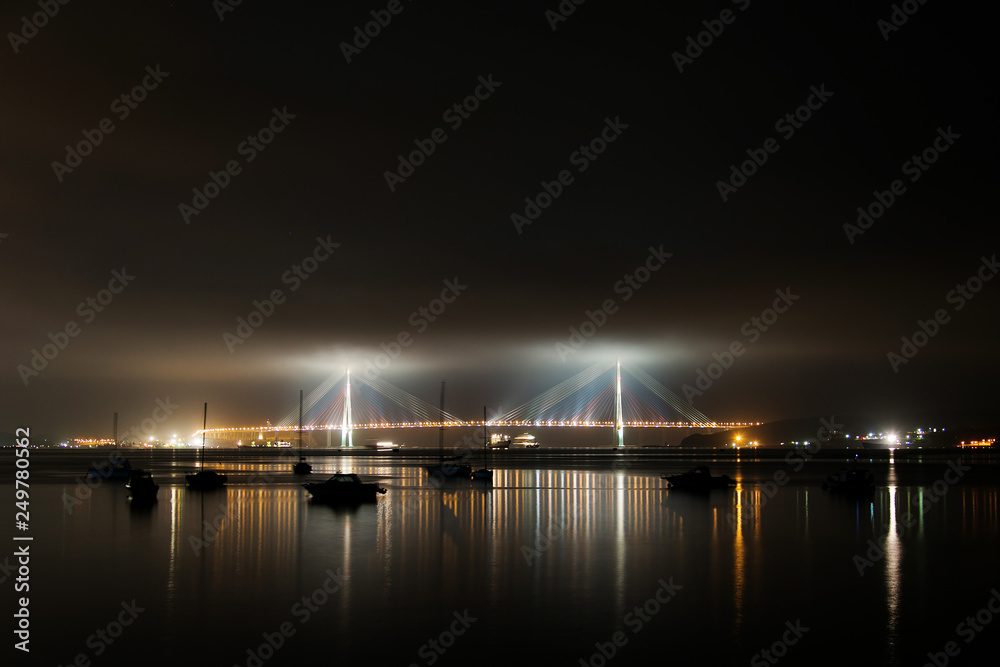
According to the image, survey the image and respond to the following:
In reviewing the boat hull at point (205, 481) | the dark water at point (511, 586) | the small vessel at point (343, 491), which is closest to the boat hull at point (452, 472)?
the boat hull at point (205, 481)

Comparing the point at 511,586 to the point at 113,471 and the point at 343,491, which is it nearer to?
the point at 343,491

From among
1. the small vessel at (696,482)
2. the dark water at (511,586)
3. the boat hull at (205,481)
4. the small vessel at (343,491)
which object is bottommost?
the dark water at (511,586)

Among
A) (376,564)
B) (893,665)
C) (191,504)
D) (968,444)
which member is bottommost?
(893,665)

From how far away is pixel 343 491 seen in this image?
3200cm

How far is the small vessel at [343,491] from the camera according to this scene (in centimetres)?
3180

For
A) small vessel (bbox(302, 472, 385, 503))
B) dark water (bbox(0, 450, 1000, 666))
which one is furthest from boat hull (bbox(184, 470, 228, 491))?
dark water (bbox(0, 450, 1000, 666))

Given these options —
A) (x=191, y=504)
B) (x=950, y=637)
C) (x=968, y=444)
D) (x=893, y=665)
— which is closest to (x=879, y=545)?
(x=950, y=637)

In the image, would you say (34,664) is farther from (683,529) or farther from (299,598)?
(683,529)

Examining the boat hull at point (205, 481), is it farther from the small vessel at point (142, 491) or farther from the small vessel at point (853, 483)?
the small vessel at point (853, 483)

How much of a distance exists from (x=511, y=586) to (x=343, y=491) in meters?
18.5

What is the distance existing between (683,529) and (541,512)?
225 inches

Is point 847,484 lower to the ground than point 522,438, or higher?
lower

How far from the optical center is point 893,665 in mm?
10047

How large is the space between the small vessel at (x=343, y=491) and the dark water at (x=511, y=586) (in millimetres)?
3924
